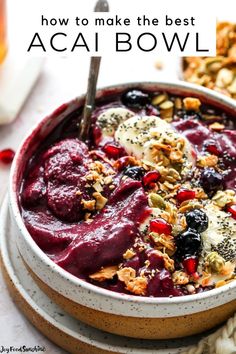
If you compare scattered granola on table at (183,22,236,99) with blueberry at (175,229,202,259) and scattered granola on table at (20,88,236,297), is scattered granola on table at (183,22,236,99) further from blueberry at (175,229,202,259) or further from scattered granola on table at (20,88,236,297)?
blueberry at (175,229,202,259)

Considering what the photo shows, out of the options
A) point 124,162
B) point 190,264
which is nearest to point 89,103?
point 124,162

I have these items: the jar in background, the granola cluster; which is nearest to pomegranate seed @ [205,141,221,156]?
the granola cluster

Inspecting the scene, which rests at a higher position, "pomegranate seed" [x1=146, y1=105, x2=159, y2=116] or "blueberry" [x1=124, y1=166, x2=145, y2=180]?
"pomegranate seed" [x1=146, y1=105, x2=159, y2=116]

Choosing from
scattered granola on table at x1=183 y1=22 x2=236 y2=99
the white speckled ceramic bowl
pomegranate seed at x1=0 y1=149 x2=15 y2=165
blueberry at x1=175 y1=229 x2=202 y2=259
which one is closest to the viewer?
the white speckled ceramic bowl

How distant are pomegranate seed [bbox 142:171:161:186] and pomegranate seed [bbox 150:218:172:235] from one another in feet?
0.56

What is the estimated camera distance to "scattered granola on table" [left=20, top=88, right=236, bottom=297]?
200 centimetres

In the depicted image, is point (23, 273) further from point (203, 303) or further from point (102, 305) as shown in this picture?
point (203, 303)

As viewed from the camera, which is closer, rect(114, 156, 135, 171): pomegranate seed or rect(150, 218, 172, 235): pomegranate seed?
Answer: rect(150, 218, 172, 235): pomegranate seed

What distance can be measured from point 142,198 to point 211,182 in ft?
0.82

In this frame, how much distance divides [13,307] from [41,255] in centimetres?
42

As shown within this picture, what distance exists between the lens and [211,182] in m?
2.21

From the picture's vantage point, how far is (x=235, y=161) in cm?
231

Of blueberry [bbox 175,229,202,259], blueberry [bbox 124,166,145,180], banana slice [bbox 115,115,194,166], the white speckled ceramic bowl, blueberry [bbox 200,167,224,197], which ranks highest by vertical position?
banana slice [bbox 115,115,194,166]

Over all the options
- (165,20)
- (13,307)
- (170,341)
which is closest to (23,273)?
(13,307)
